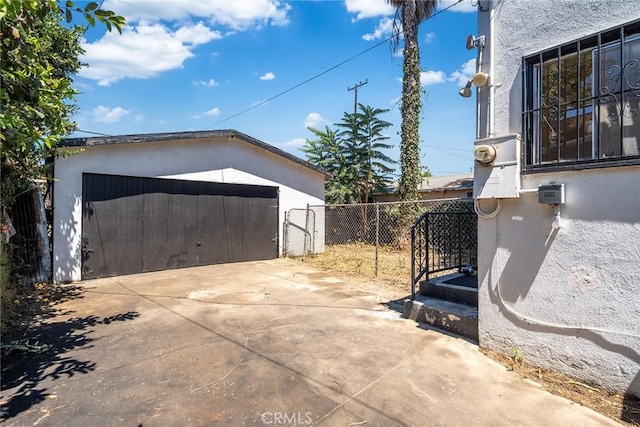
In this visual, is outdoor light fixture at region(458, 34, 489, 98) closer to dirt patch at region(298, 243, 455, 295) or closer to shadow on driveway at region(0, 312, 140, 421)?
dirt patch at region(298, 243, 455, 295)

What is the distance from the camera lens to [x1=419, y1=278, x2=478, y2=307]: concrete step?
14.0 feet

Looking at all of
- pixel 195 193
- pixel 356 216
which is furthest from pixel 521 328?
pixel 356 216

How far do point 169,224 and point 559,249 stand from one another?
313 inches

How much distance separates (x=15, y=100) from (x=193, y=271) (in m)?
5.78

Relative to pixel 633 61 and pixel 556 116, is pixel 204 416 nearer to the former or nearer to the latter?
pixel 556 116

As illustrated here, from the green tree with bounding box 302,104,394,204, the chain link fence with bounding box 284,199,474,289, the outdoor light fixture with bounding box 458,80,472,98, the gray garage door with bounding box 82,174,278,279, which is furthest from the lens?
the green tree with bounding box 302,104,394,204

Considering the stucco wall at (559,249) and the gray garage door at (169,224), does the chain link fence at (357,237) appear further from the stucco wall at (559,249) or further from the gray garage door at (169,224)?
the stucco wall at (559,249)

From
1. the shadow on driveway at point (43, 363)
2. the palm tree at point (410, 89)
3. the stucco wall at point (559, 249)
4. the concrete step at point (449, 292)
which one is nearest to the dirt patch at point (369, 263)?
the concrete step at point (449, 292)

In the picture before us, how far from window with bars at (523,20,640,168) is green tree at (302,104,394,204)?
432 inches

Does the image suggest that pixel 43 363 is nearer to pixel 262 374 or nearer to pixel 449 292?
pixel 262 374

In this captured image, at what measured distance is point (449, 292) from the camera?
4566 mm

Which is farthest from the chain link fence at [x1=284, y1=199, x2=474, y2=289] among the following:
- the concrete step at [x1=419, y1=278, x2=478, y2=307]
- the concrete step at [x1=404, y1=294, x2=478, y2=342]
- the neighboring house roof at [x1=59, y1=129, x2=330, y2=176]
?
the concrete step at [x1=404, y1=294, x2=478, y2=342]

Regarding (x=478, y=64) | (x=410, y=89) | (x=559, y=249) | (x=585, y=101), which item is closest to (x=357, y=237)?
(x=410, y=89)

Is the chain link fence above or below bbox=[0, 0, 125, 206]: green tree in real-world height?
below
